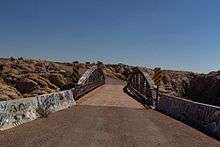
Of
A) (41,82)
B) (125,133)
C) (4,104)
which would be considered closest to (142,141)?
(125,133)

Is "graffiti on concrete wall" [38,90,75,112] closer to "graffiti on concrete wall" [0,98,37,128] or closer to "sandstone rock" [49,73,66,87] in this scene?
"graffiti on concrete wall" [0,98,37,128]

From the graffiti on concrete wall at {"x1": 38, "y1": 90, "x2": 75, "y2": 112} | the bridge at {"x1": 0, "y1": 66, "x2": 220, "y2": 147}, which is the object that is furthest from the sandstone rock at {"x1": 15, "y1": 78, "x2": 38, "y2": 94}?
the bridge at {"x1": 0, "y1": 66, "x2": 220, "y2": 147}

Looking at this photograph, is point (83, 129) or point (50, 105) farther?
point (50, 105)

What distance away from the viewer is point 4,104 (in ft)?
51.7

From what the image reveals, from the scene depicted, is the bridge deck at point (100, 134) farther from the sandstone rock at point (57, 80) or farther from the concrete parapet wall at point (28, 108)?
the sandstone rock at point (57, 80)

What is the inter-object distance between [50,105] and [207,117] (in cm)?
746

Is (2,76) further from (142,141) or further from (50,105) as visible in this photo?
(142,141)

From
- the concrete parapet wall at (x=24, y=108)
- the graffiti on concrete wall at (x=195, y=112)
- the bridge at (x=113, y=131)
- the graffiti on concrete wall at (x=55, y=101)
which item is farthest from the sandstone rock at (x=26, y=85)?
the bridge at (x=113, y=131)

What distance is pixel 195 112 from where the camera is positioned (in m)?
20.4

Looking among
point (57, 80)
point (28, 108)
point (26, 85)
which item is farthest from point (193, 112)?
point (57, 80)

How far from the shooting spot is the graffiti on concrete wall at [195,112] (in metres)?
17.4

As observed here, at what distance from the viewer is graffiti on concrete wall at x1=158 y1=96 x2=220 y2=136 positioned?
17.4m

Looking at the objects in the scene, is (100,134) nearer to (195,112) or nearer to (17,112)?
(17,112)

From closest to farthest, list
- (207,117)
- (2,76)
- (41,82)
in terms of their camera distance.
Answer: (207,117) → (41,82) → (2,76)
